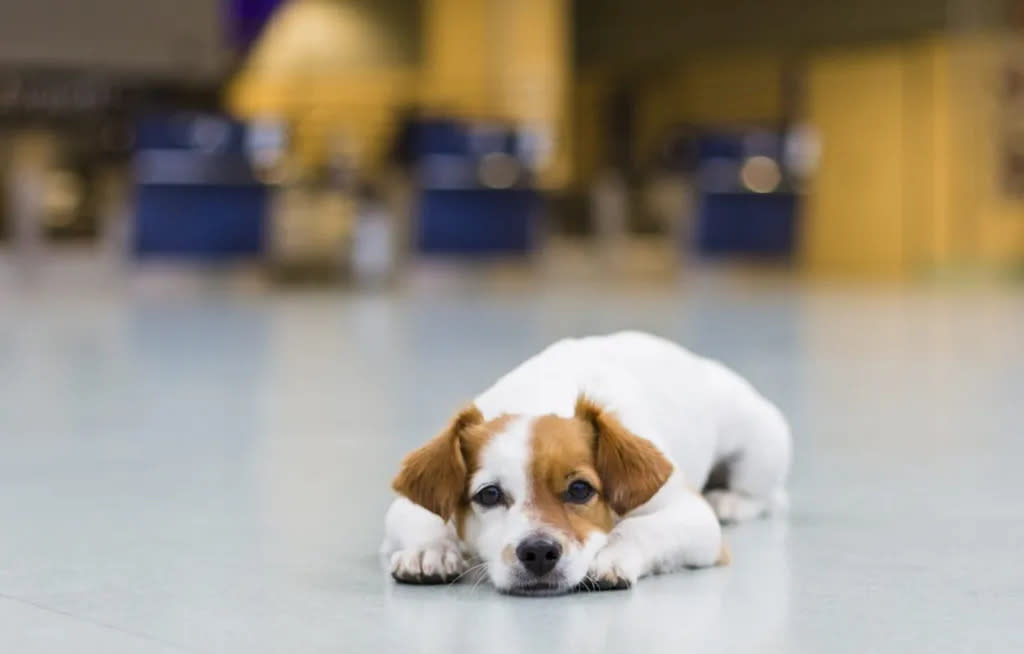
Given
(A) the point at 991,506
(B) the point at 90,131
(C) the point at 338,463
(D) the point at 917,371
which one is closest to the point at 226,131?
(B) the point at 90,131

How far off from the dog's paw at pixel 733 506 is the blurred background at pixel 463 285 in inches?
3.9

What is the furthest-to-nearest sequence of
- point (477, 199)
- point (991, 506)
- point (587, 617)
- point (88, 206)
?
1. point (88, 206)
2. point (477, 199)
3. point (991, 506)
4. point (587, 617)

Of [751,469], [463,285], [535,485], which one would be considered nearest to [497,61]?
[463,285]

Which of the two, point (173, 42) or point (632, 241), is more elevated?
point (173, 42)

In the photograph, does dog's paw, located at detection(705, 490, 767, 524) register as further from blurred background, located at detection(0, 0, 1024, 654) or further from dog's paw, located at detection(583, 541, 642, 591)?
dog's paw, located at detection(583, 541, 642, 591)

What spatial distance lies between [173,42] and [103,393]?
17.1 metres

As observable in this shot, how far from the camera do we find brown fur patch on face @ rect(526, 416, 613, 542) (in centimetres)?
295

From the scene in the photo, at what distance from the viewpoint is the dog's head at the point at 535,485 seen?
295cm

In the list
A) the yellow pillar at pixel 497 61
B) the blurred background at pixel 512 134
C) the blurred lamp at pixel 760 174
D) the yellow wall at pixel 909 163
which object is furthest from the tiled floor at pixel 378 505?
the yellow pillar at pixel 497 61

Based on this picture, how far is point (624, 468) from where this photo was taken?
10.0ft

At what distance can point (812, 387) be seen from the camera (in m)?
7.56

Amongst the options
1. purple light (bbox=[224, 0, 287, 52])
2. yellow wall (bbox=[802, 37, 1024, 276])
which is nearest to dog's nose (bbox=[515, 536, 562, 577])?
yellow wall (bbox=[802, 37, 1024, 276])

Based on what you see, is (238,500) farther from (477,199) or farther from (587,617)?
(477,199)

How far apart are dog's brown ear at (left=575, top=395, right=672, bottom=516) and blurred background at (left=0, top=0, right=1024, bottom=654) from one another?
166 millimetres
